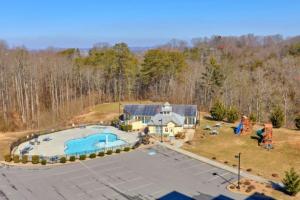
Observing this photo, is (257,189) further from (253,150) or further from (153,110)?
(153,110)

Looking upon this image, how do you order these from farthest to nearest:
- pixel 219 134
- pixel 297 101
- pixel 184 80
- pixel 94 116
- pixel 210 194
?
pixel 184 80
pixel 297 101
pixel 94 116
pixel 219 134
pixel 210 194

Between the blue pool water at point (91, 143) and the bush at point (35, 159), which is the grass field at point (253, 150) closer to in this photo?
the blue pool water at point (91, 143)

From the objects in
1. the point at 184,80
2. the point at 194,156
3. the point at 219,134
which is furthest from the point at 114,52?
the point at 194,156

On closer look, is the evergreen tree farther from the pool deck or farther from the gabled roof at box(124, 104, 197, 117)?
the pool deck

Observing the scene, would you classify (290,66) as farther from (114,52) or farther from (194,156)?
(194,156)

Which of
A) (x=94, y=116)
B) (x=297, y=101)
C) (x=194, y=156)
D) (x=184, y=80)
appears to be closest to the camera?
(x=194, y=156)

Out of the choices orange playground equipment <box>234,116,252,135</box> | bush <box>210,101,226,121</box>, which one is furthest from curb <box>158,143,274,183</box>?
bush <box>210,101,226,121</box>

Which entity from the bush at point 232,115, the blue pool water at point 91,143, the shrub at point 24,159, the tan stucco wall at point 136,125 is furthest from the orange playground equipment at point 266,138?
the shrub at point 24,159
